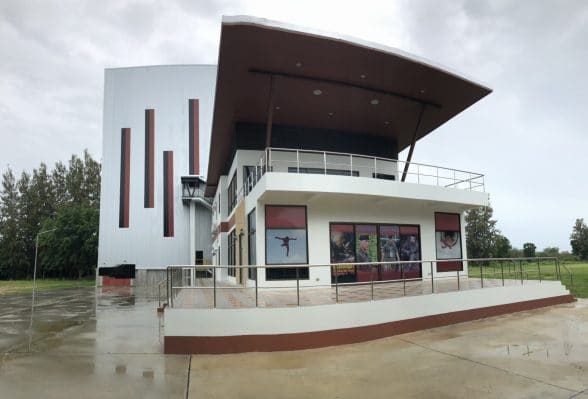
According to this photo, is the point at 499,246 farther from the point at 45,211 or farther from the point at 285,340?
the point at 45,211

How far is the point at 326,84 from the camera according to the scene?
15344 millimetres

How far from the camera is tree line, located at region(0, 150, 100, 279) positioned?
2172 inches

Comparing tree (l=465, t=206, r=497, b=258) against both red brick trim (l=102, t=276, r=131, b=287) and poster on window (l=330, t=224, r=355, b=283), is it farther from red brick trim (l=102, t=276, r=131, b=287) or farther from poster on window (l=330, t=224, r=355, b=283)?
poster on window (l=330, t=224, r=355, b=283)

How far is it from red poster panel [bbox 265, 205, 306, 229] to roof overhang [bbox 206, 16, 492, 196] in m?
4.08

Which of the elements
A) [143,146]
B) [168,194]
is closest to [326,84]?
[168,194]

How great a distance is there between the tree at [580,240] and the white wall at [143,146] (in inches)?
2677

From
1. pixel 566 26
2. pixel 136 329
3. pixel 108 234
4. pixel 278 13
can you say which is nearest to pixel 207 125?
pixel 108 234

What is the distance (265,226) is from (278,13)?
304 inches

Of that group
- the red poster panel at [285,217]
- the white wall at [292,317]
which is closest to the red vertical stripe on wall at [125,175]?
the red poster panel at [285,217]

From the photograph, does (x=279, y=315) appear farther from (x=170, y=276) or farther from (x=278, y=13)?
(x=278, y=13)

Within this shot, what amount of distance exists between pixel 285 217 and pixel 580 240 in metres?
79.7

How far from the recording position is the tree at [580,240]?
74.6m

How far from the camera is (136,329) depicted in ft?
39.7

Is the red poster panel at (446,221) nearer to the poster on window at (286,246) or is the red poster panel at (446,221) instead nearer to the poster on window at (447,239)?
the poster on window at (447,239)
